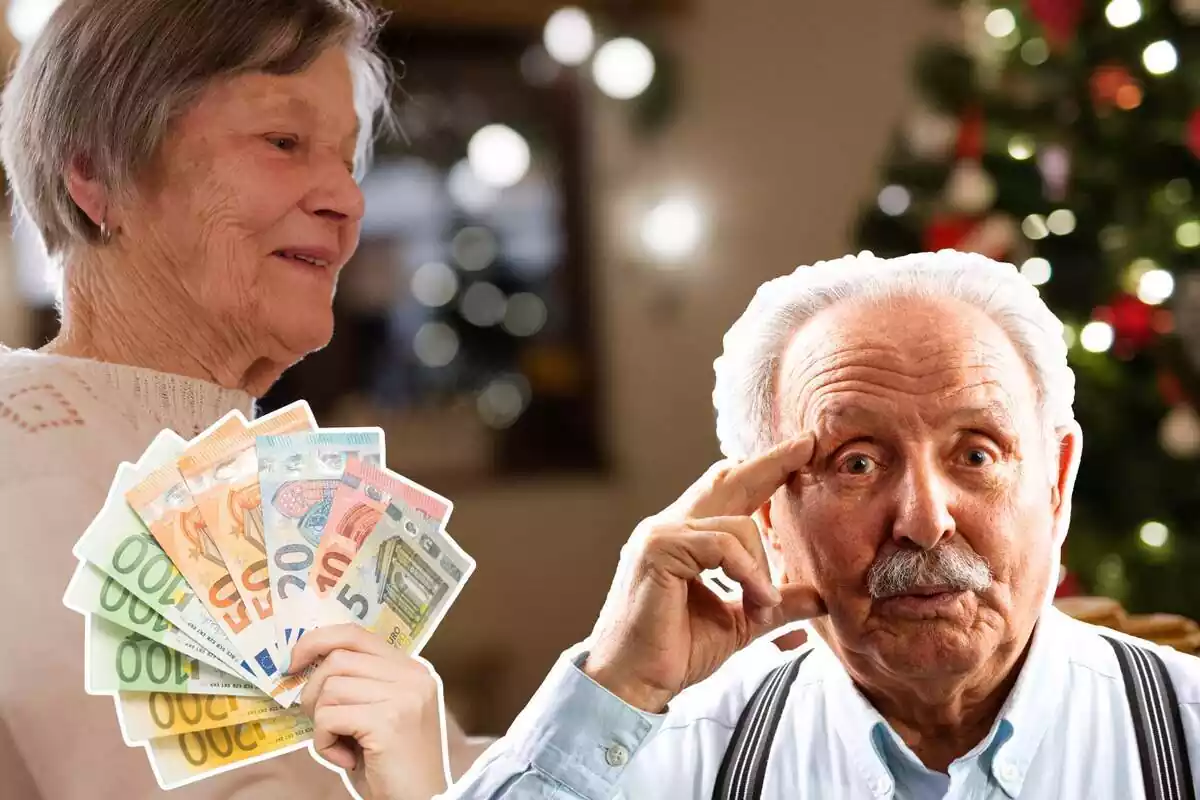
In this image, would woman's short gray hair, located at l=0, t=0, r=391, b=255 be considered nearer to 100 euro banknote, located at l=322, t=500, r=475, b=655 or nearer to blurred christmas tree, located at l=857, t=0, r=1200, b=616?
100 euro banknote, located at l=322, t=500, r=475, b=655

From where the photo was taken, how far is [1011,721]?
5.09 feet

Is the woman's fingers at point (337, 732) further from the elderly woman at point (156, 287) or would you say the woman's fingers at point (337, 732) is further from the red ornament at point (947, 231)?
the red ornament at point (947, 231)

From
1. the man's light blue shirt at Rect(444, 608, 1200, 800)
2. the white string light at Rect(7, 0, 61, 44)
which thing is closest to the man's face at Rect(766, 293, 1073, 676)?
the man's light blue shirt at Rect(444, 608, 1200, 800)

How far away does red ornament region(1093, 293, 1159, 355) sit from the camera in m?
2.89

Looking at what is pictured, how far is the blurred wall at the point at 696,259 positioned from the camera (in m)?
4.19

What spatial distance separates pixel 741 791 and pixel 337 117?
98cm

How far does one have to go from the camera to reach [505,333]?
14.6ft

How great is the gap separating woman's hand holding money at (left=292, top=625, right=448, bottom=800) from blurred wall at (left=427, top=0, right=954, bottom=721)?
2690 mm

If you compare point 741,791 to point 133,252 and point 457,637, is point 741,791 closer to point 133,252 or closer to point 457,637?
point 133,252

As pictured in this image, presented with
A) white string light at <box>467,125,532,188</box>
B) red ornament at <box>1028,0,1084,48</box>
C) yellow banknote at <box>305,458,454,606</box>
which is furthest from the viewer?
white string light at <box>467,125,532,188</box>

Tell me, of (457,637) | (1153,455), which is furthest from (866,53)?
(457,637)

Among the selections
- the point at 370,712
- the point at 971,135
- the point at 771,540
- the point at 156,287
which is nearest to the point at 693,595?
the point at 771,540

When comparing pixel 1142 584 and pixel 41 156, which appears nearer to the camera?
pixel 41 156

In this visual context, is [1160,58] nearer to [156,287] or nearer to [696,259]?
[696,259]
